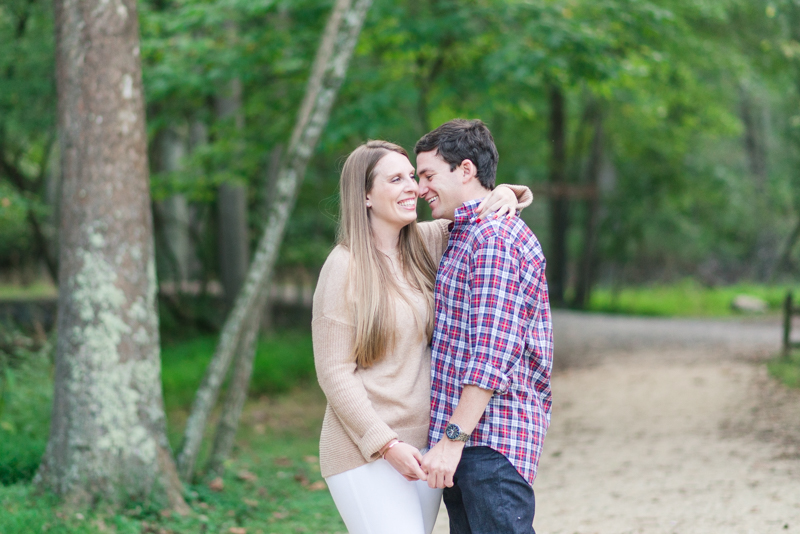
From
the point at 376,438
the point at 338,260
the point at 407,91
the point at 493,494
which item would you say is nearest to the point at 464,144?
the point at 338,260

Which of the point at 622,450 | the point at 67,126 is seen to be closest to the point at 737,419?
the point at 622,450

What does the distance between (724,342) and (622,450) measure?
6.40m

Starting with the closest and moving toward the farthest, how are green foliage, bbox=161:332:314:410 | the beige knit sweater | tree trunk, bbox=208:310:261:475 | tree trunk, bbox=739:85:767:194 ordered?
the beige knit sweater
tree trunk, bbox=208:310:261:475
green foliage, bbox=161:332:314:410
tree trunk, bbox=739:85:767:194

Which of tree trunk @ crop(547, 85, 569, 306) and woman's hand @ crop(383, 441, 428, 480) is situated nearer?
woman's hand @ crop(383, 441, 428, 480)

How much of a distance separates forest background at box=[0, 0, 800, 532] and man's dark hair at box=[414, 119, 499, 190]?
0.67 meters

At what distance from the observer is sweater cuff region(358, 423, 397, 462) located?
90.9 inches

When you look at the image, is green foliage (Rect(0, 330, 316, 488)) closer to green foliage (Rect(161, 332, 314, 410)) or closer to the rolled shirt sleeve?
green foliage (Rect(161, 332, 314, 410))

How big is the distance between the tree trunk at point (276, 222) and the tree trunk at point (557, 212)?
11.5 m

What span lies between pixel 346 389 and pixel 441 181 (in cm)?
75

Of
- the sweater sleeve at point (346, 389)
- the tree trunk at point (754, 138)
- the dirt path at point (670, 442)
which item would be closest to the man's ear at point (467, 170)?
the sweater sleeve at point (346, 389)

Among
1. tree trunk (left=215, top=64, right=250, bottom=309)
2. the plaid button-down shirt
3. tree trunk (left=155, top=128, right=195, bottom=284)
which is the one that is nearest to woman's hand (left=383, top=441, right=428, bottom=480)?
the plaid button-down shirt

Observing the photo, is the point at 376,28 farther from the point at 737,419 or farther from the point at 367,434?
the point at 367,434

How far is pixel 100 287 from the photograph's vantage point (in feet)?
14.4

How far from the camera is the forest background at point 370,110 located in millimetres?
8125
